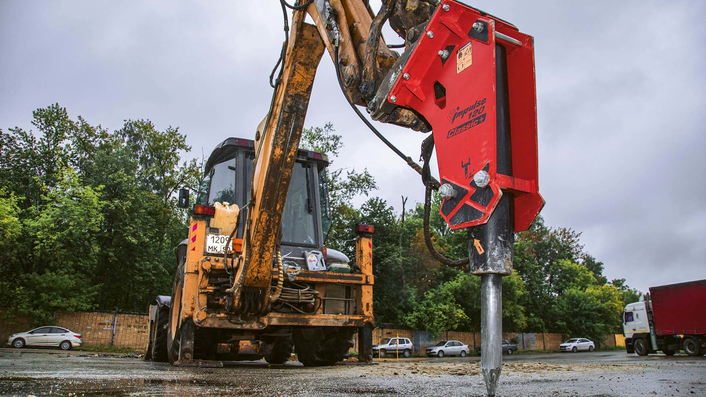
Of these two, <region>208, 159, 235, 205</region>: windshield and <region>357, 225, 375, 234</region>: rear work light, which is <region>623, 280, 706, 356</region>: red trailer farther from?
<region>208, 159, 235, 205</region>: windshield

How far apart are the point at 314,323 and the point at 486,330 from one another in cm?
449

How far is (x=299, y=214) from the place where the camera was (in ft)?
24.3

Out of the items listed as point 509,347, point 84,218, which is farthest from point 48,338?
point 509,347

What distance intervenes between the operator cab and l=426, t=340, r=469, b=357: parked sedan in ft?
74.0

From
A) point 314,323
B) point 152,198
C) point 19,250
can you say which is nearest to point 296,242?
point 314,323

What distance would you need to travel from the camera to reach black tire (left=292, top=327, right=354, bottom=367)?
7090 millimetres

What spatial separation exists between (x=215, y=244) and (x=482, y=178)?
4.79 meters

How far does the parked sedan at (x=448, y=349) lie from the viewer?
28297 mm

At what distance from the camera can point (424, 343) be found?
30203 millimetres

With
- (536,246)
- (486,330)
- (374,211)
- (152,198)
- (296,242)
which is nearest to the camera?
(486,330)

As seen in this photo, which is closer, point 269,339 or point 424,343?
point 269,339

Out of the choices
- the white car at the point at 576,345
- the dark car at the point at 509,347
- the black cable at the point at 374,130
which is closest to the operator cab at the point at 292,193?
the black cable at the point at 374,130

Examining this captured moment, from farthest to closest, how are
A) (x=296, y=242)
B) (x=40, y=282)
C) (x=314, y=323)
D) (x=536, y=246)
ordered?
(x=536, y=246) → (x=40, y=282) → (x=296, y=242) → (x=314, y=323)

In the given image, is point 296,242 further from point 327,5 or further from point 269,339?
point 327,5
